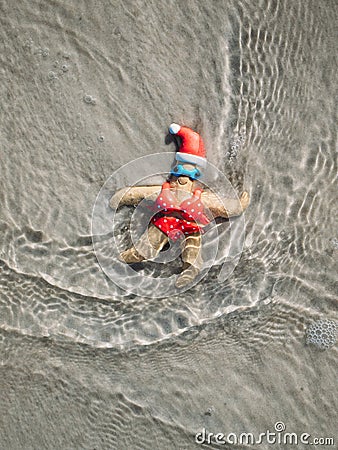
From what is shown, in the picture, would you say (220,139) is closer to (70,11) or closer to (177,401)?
(70,11)

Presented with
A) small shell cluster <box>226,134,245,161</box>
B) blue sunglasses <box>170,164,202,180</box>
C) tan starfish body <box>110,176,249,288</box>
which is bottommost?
tan starfish body <box>110,176,249,288</box>

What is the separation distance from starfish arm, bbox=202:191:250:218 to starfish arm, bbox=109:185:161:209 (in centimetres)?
41

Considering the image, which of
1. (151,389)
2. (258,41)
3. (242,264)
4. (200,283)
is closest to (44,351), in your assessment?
(151,389)

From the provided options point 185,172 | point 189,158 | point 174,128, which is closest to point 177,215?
point 185,172

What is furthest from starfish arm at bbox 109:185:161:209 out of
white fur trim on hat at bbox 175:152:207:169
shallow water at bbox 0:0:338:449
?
white fur trim on hat at bbox 175:152:207:169

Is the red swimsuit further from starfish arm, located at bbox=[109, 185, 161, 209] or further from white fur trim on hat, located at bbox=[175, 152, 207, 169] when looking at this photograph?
white fur trim on hat, located at bbox=[175, 152, 207, 169]

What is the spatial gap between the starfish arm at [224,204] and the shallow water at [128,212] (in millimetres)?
109

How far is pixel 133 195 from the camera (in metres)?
3.66

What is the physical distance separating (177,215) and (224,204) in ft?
1.39

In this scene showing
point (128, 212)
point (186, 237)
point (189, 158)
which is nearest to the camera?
point (189, 158)

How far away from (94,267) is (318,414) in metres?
2.25

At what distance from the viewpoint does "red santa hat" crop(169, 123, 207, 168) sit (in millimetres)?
3500

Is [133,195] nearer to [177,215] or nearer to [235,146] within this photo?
[177,215]

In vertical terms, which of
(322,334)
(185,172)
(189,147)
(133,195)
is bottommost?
(322,334)
